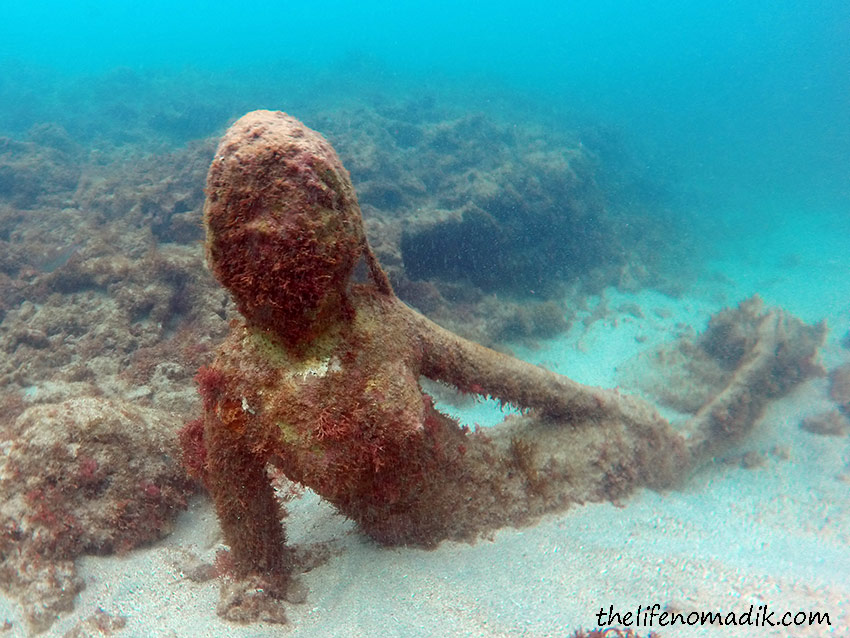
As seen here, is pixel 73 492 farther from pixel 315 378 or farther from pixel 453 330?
pixel 453 330

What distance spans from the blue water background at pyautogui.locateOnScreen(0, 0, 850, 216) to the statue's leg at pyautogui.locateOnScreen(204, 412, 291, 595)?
3306cm

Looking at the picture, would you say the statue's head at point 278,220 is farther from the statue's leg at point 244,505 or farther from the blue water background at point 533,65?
the blue water background at point 533,65

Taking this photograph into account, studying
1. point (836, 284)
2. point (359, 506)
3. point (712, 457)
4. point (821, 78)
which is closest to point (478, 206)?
point (712, 457)

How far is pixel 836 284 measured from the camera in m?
19.3

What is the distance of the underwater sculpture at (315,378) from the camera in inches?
103

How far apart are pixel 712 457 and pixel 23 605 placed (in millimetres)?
9698

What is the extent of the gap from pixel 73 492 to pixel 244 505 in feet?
6.53

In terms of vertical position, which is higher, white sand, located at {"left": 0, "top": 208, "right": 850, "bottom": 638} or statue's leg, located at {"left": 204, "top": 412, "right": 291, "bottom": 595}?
statue's leg, located at {"left": 204, "top": 412, "right": 291, "bottom": 595}

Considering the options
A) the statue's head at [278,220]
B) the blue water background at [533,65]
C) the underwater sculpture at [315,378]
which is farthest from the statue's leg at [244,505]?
the blue water background at [533,65]

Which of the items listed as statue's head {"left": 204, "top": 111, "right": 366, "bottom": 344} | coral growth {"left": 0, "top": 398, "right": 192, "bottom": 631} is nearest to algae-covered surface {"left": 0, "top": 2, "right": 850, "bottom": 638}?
coral growth {"left": 0, "top": 398, "right": 192, "bottom": 631}

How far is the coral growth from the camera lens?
11.5 ft

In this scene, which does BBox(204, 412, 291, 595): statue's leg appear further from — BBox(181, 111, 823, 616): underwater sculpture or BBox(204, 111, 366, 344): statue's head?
BBox(204, 111, 366, 344): statue's head

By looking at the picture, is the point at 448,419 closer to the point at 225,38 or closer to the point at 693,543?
the point at 693,543

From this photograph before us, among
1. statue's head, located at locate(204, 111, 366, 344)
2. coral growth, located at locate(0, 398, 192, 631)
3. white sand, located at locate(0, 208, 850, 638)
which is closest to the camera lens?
statue's head, located at locate(204, 111, 366, 344)
